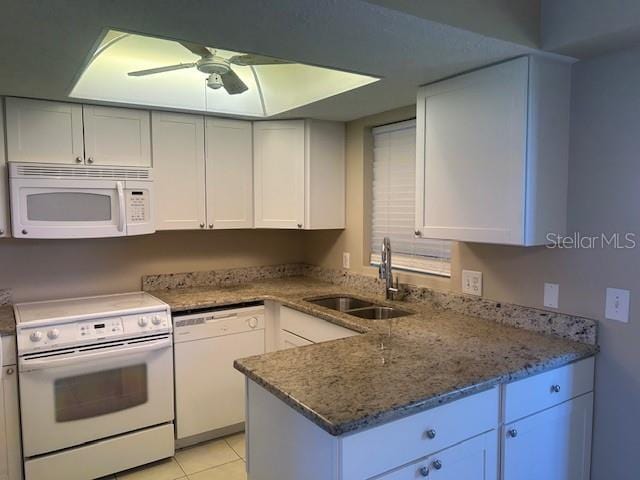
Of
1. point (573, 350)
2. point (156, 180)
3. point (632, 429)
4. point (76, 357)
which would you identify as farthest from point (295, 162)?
point (632, 429)

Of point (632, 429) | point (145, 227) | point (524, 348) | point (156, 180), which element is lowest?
point (632, 429)

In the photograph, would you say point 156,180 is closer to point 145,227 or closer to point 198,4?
point 145,227

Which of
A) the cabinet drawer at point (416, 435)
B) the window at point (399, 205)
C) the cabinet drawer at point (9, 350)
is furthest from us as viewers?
the window at point (399, 205)

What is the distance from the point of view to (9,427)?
2273mm

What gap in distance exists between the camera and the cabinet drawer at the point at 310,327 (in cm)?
243

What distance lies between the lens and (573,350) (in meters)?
Answer: 1.82

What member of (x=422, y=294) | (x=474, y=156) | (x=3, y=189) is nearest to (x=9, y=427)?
(x=3, y=189)

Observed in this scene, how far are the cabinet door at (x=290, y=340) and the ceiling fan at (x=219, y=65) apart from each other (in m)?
1.47

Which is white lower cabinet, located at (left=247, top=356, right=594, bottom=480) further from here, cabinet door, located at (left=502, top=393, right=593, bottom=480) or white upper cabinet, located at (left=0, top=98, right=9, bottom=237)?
white upper cabinet, located at (left=0, top=98, right=9, bottom=237)

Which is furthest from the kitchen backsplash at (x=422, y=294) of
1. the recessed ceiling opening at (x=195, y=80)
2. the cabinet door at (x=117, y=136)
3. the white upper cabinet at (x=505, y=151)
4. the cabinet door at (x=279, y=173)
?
the recessed ceiling opening at (x=195, y=80)

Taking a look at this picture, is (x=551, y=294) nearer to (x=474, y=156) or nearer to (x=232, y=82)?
(x=474, y=156)

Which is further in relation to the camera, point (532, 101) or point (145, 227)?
point (145, 227)

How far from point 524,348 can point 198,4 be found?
5.64 ft

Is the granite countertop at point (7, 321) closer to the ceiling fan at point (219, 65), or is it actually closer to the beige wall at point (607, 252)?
the ceiling fan at point (219, 65)
